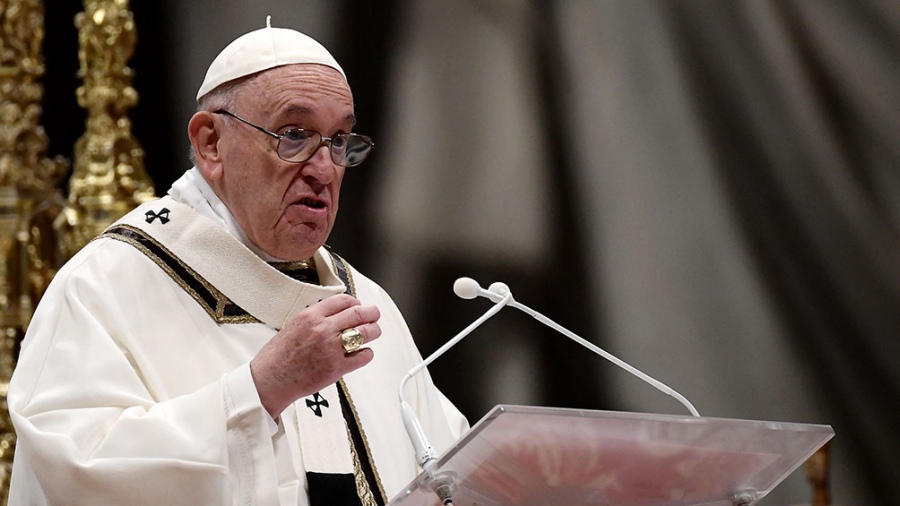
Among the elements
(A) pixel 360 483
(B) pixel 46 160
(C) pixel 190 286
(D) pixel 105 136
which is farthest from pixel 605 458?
(B) pixel 46 160

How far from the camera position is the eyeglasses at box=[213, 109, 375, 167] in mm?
3123

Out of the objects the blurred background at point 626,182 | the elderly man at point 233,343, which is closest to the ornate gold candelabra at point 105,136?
the blurred background at point 626,182

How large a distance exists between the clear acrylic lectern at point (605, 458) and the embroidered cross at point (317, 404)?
2.76 feet

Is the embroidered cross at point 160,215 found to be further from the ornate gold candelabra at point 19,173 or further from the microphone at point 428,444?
the ornate gold candelabra at point 19,173

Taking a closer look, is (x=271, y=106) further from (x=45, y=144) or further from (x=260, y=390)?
(x=45, y=144)

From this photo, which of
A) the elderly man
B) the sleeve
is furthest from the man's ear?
the sleeve

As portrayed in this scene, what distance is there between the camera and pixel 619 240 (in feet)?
17.9

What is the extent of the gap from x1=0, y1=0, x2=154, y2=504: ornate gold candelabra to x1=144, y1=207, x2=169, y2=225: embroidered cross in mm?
1759

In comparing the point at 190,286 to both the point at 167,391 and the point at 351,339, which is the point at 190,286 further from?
the point at 351,339

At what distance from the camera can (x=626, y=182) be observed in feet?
18.0

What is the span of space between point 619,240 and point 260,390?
2.92 meters

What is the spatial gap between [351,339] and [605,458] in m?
0.60

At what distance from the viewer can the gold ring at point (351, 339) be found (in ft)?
8.68

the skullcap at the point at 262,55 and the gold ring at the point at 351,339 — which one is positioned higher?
the skullcap at the point at 262,55
